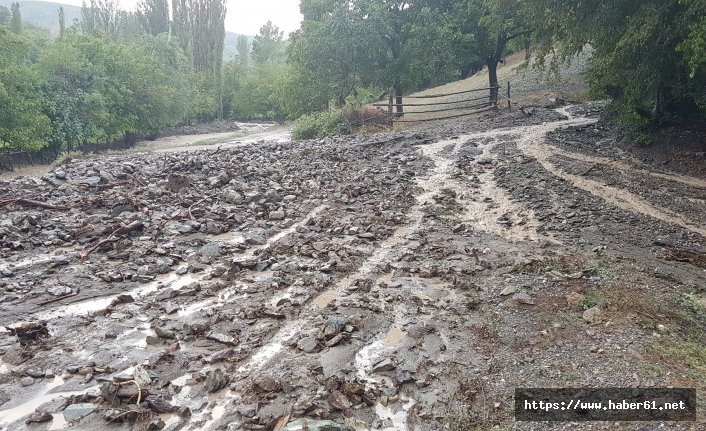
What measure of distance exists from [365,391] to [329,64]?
26.0 meters

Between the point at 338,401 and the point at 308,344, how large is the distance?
1.20 m

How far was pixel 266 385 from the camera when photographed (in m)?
4.45

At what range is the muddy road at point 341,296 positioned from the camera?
4301 millimetres

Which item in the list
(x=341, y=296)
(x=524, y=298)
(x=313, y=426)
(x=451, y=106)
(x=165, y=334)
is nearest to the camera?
(x=313, y=426)

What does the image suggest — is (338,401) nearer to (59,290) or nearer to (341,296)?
(341,296)

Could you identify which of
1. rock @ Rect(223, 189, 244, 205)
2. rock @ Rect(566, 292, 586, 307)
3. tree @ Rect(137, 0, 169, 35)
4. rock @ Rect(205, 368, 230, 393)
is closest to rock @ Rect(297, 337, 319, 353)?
rock @ Rect(205, 368, 230, 393)

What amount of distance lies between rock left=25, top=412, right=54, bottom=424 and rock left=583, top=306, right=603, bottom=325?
5.53 metres

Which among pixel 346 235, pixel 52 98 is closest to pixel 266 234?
pixel 346 235

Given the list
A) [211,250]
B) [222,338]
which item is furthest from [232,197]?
[222,338]

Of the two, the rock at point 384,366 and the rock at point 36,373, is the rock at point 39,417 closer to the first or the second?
the rock at point 36,373

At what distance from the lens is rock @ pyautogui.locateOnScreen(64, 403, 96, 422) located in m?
4.13

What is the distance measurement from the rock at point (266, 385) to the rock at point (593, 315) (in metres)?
3.55

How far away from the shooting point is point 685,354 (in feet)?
14.7

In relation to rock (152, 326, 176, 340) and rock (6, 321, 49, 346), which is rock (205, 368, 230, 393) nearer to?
rock (152, 326, 176, 340)
